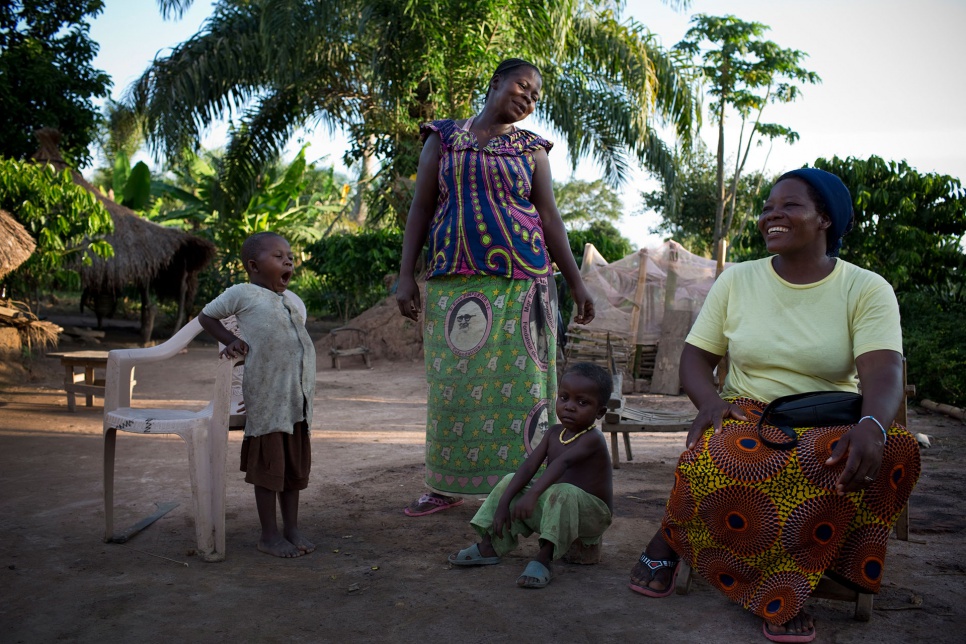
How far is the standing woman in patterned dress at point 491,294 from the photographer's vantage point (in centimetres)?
354

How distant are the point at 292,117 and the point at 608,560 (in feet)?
39.8

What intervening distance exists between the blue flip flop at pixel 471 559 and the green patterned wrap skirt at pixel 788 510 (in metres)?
0.91

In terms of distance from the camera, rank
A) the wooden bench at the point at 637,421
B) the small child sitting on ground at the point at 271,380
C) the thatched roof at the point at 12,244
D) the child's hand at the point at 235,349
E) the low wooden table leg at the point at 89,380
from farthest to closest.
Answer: the thatched roof at the point at 12,244
the low wooden table leg at the point at 89,380
the wooden bench at the point at 637,421
the small child sitting on ground at the point at 271,380
the child's hand at the point at 235,349

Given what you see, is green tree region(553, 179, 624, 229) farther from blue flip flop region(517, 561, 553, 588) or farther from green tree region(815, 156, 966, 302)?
blue flip flop region(517, 561, 553, 588)

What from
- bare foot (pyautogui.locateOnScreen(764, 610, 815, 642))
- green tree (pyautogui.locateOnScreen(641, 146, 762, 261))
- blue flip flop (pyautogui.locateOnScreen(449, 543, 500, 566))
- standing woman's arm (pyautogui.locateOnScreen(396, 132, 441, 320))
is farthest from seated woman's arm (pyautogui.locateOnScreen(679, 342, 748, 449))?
green tree (pyautogui.locateOnScreen(641, 146, 762, 261))

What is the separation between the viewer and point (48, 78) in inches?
509

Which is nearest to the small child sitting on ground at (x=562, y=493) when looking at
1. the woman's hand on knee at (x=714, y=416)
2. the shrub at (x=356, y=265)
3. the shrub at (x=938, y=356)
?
the woman's hand on knee at (x=714, y=416)

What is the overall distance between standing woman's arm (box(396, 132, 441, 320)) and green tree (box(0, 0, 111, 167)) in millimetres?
10930

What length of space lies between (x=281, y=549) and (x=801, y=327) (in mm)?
2168

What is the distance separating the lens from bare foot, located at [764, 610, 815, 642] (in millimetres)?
2326

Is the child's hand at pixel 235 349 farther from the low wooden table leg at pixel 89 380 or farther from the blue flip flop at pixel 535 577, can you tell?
the low wooden table leg at pixel 89 380

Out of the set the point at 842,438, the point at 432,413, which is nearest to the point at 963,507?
the point at 842,438

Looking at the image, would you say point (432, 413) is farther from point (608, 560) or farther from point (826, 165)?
point (826, 165)

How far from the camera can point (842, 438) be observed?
225 cm
